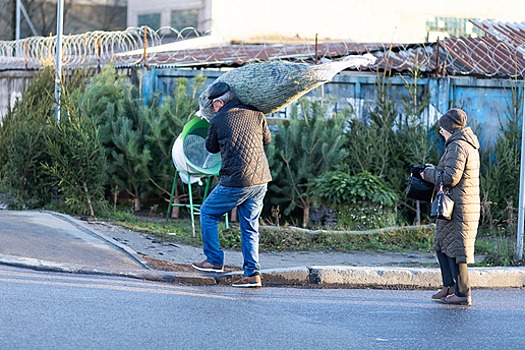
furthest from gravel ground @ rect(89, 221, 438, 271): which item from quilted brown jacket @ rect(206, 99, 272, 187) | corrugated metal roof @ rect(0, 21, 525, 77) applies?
corrugated metal roof @ rect(0, 21, 525, 77)

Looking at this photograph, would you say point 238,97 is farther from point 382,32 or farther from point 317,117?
point 382,32

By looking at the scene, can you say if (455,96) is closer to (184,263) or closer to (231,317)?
(184,263)

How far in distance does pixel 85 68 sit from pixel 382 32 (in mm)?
15885

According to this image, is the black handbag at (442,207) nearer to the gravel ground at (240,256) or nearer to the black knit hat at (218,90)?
the gravel ground at (240,256)

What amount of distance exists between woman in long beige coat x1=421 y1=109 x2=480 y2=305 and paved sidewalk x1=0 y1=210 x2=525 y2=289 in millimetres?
1088

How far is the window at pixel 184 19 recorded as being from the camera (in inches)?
1041

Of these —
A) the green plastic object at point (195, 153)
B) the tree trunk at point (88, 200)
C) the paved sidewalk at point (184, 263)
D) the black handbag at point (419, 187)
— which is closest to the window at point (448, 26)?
the green plastic object at point (195, 153)

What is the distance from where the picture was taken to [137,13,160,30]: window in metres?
28.2

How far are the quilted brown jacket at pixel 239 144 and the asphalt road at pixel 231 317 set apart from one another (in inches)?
41.0

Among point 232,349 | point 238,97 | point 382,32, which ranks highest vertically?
point 382,32

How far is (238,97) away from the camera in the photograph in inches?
331

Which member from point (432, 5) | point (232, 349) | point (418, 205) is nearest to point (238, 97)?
point (232, 349)

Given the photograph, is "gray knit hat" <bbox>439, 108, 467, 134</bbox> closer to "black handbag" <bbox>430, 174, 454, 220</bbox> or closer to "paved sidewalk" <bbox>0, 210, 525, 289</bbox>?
"black handbag" <bbox>430, 174, 454, 220</bbox>

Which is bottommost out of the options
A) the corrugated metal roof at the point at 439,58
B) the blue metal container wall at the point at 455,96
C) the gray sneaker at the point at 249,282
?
the gray sneaker at the point at 249,282
